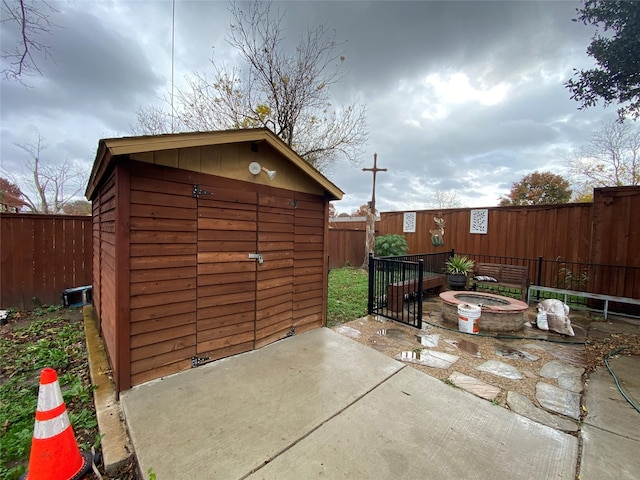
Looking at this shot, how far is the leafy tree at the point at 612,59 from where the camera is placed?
451 cm

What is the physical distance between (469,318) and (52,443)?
4566 mm

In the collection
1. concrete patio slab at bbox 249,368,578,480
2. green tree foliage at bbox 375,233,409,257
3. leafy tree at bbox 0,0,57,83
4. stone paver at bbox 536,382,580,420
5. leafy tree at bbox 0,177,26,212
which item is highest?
leafy tree at bbox 0,0,57,83

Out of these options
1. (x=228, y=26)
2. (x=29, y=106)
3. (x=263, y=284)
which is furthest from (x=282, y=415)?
(x=29, y=106)

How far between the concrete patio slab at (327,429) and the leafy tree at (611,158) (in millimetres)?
15355

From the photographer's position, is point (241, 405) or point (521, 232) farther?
point (521, 232)

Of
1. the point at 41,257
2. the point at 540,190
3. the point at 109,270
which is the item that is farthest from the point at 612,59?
the point at 540,190

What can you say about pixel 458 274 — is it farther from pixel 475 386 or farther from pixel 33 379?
pixel 33 379

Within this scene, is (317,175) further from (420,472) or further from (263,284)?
(420,472)

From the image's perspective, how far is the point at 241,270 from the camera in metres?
2.99

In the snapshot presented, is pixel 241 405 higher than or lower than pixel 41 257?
lower

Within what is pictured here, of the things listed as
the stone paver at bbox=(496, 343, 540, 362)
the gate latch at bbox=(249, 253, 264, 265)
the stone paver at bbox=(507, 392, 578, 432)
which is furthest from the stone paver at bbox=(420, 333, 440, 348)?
the gate latch at bbox=(249, 253, 264, 265)

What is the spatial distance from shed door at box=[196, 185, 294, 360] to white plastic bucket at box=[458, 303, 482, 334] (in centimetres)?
269

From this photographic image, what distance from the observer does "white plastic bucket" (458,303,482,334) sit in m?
3.88

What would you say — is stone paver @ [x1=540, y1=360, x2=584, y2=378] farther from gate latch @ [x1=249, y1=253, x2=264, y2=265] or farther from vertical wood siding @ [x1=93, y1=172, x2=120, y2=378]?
vertical wood siding @ [x1=93, y1=172, x2=120, y2=378]
